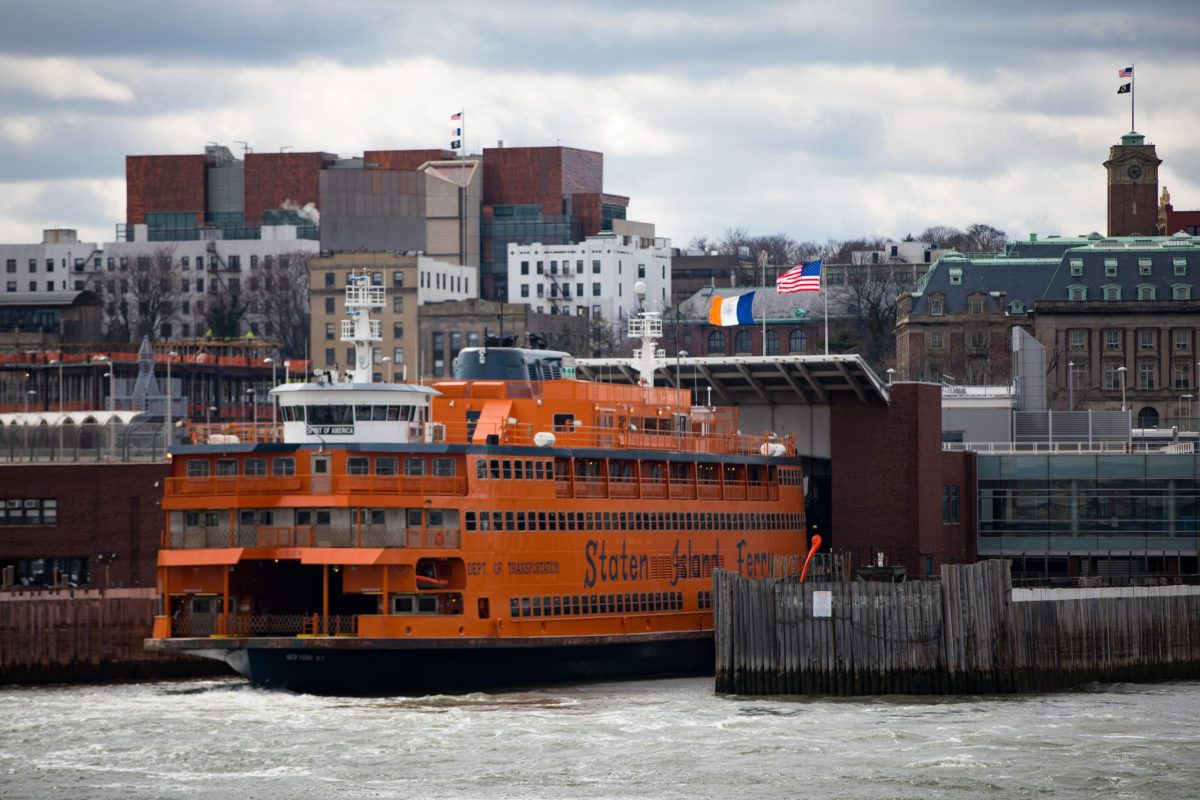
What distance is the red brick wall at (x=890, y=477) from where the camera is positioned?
7600 centimetres

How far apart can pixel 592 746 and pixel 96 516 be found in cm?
2646

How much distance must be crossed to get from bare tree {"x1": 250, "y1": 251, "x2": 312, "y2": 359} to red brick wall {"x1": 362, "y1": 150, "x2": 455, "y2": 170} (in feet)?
50.8

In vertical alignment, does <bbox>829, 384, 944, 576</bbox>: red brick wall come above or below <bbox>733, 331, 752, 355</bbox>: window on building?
below

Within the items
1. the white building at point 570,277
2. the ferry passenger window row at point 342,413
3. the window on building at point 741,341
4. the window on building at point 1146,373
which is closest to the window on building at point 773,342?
the window on building at point 741,341

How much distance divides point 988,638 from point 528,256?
427 feet

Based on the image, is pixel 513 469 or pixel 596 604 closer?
pixel 513 469

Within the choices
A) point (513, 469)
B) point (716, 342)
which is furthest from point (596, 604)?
point (716, 342)

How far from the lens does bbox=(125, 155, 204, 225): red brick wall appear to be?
196500 millimetres

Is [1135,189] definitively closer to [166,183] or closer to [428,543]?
[166,183]

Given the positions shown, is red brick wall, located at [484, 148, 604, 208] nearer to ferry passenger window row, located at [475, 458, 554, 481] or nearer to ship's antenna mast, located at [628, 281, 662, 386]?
ship's antenna mast, located at [628, 281, 662, 386]

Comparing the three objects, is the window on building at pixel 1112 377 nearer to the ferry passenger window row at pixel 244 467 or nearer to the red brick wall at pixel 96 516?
the red brick wall at pixel 96 516

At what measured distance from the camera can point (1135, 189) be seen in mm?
185125

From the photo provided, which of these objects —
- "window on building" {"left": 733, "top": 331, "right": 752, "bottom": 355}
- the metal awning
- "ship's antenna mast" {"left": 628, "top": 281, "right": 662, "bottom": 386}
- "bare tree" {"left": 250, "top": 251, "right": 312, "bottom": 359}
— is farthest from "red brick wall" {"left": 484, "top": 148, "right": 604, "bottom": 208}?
"ship's antenna mast" {"left": 628, "top": 281, "right": 662, "bottom": 386}

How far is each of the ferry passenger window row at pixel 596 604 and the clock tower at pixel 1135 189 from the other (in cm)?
12341
